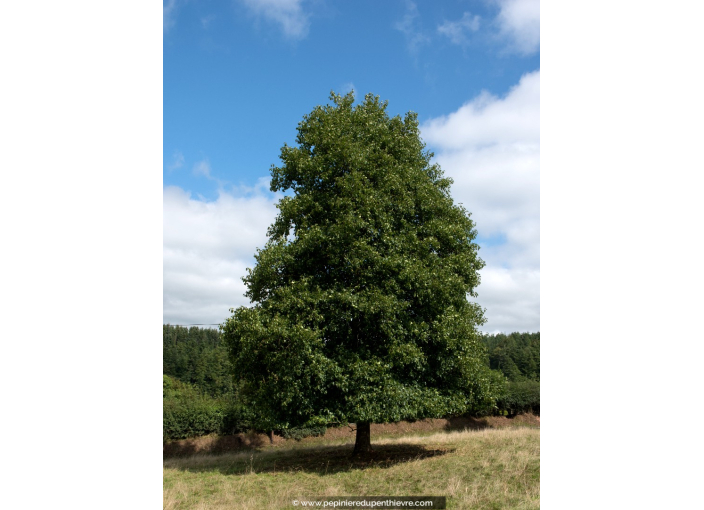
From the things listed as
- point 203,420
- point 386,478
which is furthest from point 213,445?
point 386,478

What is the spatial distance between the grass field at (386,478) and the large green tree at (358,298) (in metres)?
1.55

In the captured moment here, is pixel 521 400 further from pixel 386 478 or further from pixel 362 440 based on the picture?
pixel 386 478

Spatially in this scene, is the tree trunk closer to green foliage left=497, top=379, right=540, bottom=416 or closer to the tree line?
the tree line

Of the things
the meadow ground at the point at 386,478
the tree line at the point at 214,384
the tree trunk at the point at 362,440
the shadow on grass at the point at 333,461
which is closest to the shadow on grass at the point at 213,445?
the tree line at the point at 214,384

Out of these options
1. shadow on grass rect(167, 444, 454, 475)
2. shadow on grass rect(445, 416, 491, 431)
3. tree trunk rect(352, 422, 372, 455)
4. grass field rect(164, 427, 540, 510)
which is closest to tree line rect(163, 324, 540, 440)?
shadow on grass rect(445, 416, 491, 431)

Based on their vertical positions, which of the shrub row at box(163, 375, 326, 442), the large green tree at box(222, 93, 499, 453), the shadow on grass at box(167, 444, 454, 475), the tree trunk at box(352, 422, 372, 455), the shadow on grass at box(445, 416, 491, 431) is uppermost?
the large green tree at box(222, 93, 499, 453)

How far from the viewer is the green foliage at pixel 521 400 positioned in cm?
4319

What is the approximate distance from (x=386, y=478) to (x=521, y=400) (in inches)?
1415

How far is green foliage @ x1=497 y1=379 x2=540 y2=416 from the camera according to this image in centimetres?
4319

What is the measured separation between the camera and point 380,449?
1717 centimetres

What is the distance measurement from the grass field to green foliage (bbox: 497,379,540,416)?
2896 cm

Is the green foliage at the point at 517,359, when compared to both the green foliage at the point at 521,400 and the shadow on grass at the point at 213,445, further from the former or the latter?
the shadow on grass at the point at 213,445
